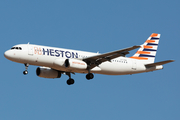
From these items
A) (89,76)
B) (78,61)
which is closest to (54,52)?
(78,61)

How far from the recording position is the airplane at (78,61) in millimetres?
42500

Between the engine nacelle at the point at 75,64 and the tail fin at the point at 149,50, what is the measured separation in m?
10.6

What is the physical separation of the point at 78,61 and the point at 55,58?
2945 millimetres

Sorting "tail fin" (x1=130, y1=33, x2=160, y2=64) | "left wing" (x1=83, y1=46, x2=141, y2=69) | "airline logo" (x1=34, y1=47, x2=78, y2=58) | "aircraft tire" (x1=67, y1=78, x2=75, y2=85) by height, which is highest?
"tail fin" (x1=130, y1=33, x2=160, y2=64)

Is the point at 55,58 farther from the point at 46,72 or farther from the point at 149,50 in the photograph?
the point at 149,50

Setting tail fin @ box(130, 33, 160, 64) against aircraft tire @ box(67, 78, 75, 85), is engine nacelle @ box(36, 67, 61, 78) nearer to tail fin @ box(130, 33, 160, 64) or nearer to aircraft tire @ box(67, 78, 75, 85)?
aircraft tire @ box(67, 78, 75, 85)

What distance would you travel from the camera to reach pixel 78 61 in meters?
44.1

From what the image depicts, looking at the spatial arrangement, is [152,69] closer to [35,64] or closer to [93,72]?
[93,72]

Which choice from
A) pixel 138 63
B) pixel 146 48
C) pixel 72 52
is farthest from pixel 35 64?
pixel 146 48

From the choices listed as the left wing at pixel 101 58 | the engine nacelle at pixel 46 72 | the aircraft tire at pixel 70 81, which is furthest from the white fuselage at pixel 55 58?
the aircraft tire at pixel 70 81

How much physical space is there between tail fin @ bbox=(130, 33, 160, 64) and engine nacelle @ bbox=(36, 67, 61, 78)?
11.9 meters

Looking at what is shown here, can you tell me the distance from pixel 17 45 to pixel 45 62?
4160 mm

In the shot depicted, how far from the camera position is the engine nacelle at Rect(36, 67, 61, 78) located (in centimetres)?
4828

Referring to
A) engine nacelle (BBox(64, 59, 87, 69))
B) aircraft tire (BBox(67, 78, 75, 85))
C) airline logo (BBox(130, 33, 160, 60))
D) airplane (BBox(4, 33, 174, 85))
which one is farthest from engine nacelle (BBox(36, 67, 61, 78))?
airline logo (BBox(130, 33, 160, 60))
